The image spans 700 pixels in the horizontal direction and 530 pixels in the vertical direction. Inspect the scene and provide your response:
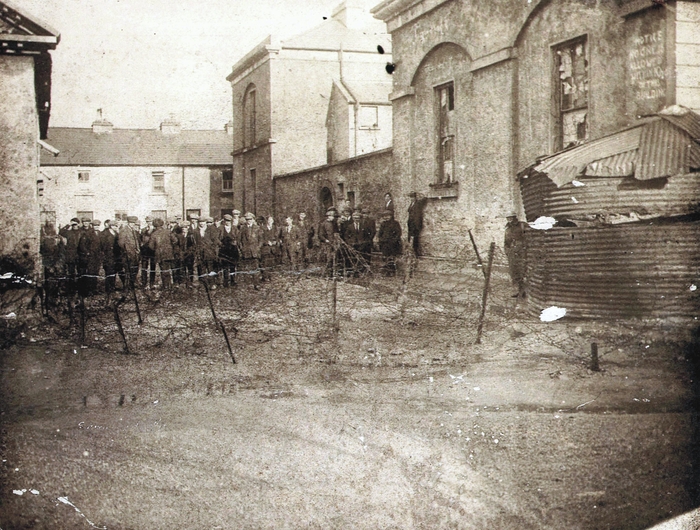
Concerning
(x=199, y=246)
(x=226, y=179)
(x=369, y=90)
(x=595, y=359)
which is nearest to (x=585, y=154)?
(x=595, y=359)

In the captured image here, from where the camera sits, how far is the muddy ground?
364cm

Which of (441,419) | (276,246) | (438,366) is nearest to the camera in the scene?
(441,419)

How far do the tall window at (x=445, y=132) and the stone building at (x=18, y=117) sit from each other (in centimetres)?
839

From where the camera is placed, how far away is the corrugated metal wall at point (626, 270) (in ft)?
18.5

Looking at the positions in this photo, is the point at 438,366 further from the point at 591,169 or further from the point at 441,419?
the point at 591,169

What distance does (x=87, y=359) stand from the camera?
6.38 m

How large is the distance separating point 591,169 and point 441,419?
324 centimetres

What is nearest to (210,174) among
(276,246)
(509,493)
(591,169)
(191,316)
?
(276,246)

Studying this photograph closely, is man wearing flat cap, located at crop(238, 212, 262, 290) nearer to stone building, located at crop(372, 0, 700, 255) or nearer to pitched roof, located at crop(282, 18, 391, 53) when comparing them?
stone building, located at crop(372, 0, 700, 255)

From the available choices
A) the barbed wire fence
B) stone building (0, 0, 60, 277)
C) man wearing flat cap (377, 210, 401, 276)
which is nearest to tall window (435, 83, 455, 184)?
man wearing flat cap (377, 210, 401, 276)

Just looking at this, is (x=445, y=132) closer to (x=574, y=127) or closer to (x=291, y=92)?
(x=574, y=127)

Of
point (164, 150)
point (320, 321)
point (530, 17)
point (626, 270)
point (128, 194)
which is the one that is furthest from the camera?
point (164, 150)

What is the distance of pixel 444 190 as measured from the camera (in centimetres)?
1289

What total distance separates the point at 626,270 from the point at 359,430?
3.13 meters
